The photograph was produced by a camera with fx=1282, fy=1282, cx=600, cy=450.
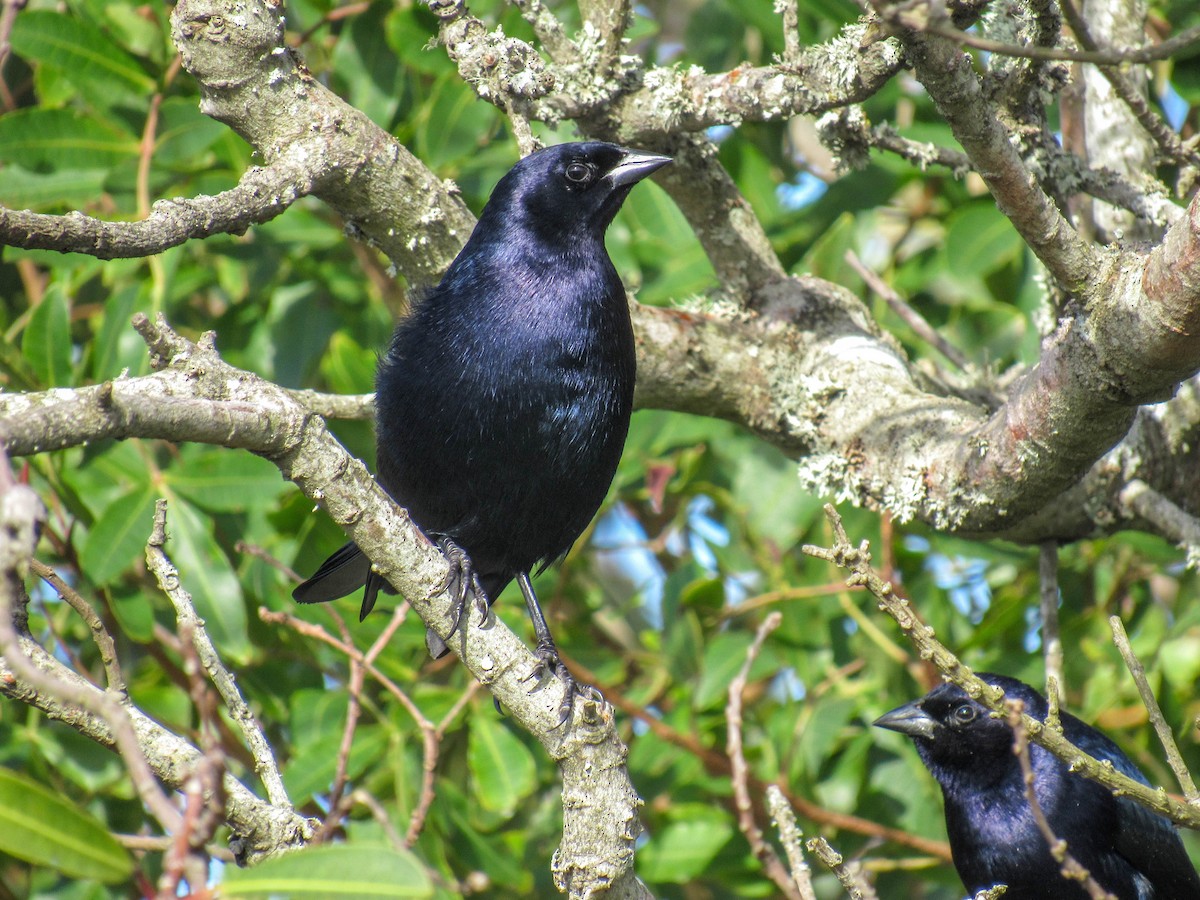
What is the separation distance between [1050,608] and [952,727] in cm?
64

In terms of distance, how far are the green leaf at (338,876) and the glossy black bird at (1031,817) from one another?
2.33m

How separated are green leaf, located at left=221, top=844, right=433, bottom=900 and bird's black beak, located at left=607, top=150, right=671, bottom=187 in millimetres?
2011

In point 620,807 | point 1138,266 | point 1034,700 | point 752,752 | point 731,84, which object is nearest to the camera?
point 1138,266

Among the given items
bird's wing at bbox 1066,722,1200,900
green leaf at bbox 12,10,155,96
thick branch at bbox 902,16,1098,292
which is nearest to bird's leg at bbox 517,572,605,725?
thick branch at bbox 902,16,1098,292

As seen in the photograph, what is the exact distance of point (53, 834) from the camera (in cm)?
133

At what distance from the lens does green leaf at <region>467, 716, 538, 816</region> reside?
3582mm

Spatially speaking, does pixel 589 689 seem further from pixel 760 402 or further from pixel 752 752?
pixel 752 752

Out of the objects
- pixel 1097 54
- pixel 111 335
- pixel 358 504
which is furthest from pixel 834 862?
pixel 111 335

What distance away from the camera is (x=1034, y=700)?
136 inches

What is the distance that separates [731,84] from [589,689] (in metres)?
1.35

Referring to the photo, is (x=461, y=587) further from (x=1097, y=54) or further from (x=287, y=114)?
(x=1097, y=54)

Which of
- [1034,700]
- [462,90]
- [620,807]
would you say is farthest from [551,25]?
[1034,700]

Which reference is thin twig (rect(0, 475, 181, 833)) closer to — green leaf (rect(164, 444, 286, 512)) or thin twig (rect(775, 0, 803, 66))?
thin twig (rect(775, 0, 803, 66))

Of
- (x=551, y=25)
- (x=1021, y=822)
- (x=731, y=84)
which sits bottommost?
(x=1021, y=822)
